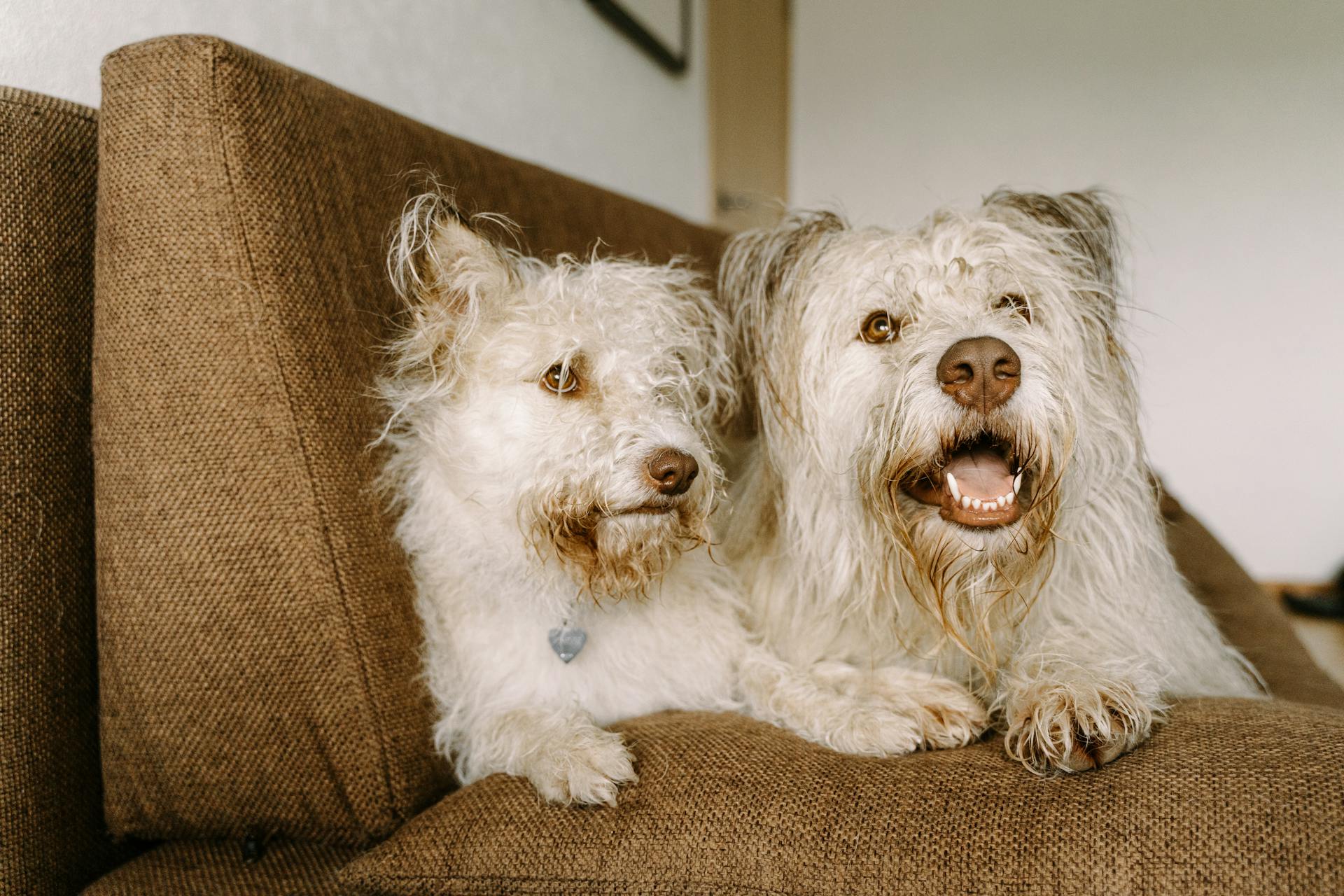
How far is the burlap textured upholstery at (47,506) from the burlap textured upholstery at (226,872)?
11 centimetres

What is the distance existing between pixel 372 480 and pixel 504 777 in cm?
50

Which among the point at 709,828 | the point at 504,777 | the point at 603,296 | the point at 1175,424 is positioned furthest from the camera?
the point at 1175,424

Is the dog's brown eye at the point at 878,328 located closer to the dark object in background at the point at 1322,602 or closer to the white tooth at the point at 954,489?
the white tooth at the point at 954,489

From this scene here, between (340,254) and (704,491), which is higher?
(340,254)

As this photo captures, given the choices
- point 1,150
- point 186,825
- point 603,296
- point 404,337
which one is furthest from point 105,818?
point 603,296

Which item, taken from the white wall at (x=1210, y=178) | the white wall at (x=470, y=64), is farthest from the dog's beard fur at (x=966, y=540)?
the white wall at (x=1210, y=178)

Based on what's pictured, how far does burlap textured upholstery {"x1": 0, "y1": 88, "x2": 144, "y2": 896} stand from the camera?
3.67 feet

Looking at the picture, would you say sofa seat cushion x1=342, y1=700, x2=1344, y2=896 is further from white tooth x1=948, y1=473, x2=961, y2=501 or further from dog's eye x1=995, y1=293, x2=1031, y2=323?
dog's eye x1=995, y1=293, x2=1031, y2=323

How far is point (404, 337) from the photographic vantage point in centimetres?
140

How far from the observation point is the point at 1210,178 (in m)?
4.68

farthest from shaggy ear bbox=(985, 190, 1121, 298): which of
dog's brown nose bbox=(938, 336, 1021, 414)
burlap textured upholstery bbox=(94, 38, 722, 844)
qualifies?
burlap textured upholstery bbox=(94, 38, 722, 844)

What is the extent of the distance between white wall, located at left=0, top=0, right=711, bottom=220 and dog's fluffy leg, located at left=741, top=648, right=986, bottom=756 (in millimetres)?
1524

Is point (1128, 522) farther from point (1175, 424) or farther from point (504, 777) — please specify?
point (1175, 424)

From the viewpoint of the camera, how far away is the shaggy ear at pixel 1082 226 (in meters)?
1.50
